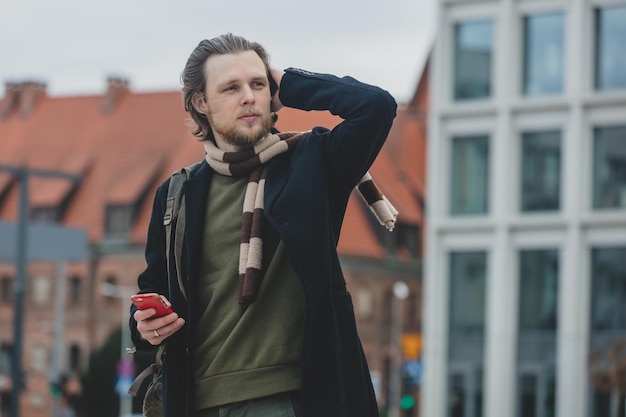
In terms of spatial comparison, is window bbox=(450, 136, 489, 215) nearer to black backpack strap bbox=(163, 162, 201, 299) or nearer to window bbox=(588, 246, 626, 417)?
window bbox=(588, 246, 626, 417)

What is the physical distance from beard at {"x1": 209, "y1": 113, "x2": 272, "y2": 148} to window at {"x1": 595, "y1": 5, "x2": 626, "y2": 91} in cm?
3875

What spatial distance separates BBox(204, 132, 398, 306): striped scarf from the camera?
425 centimetres

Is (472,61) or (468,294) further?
(472,61)

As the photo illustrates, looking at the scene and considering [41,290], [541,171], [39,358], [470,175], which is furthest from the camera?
[41,290]

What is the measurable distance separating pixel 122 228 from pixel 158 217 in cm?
8130

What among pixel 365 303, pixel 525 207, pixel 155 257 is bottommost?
pixel 365 303

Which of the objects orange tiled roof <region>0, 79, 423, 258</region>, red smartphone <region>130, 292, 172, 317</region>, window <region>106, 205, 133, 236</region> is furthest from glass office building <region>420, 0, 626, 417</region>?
window <region>106, 205, 133, 236</region>

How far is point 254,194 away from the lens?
171 inches

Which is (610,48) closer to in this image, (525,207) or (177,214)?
(525,207)

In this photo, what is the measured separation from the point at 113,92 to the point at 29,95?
16.2 ft

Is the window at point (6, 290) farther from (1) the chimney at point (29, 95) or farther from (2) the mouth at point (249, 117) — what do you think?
(2) the mouth at point (249, 117)

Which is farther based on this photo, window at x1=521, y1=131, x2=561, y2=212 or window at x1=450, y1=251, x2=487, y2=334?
window at x1=450, y1=251, x2=487, y2=334

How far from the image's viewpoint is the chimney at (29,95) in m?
94.3

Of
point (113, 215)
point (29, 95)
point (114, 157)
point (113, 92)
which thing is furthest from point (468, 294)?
point (29, 95)
